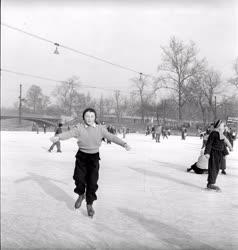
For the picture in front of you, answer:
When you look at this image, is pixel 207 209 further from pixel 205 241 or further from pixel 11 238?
pixel 11 238

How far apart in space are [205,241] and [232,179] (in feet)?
16.9

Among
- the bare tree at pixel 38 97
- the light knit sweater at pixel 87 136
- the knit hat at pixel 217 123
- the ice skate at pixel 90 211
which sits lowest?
the ice skate at pixel 90 211

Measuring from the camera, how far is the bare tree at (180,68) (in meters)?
7.07

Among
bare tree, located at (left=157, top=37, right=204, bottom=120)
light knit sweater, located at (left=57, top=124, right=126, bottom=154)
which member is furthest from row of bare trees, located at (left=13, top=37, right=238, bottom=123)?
light knit sweater, located at (left=57, top=124, right=126, bottom=154)

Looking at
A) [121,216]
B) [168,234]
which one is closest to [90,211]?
[121,216]

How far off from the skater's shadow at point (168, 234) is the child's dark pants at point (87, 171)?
53cm

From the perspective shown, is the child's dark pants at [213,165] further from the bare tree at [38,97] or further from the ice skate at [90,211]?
the bare tree at [38,97]

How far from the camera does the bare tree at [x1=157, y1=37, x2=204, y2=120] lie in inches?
278

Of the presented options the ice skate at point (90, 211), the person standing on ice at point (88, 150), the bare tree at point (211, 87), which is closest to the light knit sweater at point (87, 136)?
the person standing on ice at point (88, 150)

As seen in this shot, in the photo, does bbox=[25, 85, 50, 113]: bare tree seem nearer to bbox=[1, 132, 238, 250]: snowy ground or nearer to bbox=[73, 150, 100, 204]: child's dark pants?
bbox=[1, 132, 238, 250]: snowy ground

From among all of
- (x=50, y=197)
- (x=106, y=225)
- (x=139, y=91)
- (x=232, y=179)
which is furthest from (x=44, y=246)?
(x=139, y=91)

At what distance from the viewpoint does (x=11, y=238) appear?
334 cm

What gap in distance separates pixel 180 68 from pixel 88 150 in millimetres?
4232

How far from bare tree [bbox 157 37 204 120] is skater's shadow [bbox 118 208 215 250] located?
363 cm
